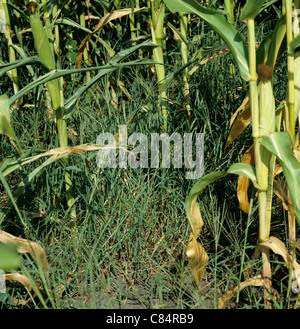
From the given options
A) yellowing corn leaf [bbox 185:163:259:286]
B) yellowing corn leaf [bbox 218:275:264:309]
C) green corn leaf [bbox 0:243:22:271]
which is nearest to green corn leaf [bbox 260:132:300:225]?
yellowing corn leaf [bbox 185:163:259:286]

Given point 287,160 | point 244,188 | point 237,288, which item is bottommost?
point 237,288

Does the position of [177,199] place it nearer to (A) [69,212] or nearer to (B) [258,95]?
(A) [69,212]

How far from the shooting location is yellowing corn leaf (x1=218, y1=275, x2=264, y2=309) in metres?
1.18

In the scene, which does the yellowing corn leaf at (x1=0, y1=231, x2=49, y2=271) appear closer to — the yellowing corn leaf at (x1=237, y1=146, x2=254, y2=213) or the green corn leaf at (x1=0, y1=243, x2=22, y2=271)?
the yellowing corn leaf at (x1=237, y1=146, x2=254, y2=213)

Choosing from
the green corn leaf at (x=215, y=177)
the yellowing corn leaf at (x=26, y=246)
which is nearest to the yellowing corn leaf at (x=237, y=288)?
the green corn leaf at (x=215, y=177)

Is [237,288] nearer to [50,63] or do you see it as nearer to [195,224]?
[195,224]

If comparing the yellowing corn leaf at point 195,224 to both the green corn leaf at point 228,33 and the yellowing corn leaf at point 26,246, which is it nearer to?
the green corn leaf at point 228,33

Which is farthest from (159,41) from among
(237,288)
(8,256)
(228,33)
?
(8,256)

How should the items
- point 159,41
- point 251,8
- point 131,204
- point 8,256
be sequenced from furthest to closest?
1. point 159,41
2. point 131,204
3. point 251,8
4. point 8,256

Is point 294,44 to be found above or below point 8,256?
above

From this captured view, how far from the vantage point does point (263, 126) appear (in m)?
1.15

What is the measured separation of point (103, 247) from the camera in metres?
1.46

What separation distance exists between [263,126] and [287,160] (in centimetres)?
12
